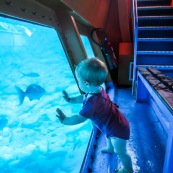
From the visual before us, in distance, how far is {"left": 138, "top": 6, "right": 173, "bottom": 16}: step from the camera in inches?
192

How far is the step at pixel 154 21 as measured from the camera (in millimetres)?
4488

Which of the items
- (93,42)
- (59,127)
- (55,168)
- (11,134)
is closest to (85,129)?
(59,127)

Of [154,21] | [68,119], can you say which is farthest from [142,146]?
[154,21]

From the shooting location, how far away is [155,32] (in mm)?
4406

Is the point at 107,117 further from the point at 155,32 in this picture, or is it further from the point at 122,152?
the point at 155,32

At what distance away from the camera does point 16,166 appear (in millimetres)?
1885

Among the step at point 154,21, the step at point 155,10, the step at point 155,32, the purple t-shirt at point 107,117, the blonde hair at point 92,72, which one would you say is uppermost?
the step at point 155,10

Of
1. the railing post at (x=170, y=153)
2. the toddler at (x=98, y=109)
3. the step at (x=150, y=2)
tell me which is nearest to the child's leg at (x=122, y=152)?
the toddler at (x=98, y=109)

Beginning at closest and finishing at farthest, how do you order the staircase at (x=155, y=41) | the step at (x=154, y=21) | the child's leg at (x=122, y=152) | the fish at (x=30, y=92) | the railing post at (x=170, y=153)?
the railing post at (x=170, y=153)
the child's leg at (x=122, y=152)
the fish at (x=30, y=92)
the staircase at (x=155, y=41)
the step at (x=154, y=21)

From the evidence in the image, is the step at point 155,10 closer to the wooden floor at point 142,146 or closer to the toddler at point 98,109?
the wooden floor at point 142,146

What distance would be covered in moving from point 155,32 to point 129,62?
97 cm

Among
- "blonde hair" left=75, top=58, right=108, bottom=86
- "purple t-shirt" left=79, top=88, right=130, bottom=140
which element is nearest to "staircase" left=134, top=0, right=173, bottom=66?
"purple t-shirt" left=79, top=88, right=130, bottom=140

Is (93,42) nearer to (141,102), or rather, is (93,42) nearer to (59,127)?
(141,102)

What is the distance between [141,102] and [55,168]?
2325 millimetres
